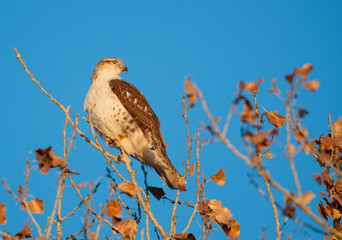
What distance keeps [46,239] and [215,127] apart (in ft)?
5.38

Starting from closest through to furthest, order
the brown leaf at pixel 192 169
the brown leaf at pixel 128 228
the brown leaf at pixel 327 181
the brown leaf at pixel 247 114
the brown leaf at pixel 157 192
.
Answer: the brown leaf at pixel 247 114 < the brown leaf at pixel 327 181 < the brown leaf at pixel 128 228 < the brown leaf at pixel 192 169 < the brown leaf at pixel 157 192

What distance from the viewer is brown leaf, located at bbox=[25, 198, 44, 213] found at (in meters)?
3.05

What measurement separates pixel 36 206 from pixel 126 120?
3.69m

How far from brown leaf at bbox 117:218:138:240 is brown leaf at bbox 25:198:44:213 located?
87 centimetres

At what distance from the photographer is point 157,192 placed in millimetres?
4859

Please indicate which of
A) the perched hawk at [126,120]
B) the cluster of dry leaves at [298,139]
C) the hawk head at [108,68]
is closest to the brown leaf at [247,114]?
the cluster of dry leaves at [298,139]

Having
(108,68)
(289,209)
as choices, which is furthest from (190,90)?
(108,68)

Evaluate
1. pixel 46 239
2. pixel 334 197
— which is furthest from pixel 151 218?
pixel 334 197

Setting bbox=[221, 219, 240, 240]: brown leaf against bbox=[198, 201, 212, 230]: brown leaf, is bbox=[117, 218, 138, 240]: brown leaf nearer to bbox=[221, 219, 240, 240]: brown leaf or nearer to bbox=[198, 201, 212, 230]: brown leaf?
bbox=[198, 201, 212, 230]: brown leaf

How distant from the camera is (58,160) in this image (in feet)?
10.2

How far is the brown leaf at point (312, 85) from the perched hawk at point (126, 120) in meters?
4.50

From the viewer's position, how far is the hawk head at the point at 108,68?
25.8 feet

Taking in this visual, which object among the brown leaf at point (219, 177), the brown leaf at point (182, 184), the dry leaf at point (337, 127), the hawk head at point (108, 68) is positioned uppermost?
the hawk head at point (108, 68)

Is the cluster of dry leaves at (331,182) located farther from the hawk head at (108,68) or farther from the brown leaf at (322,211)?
the hawk head at (108,68)
